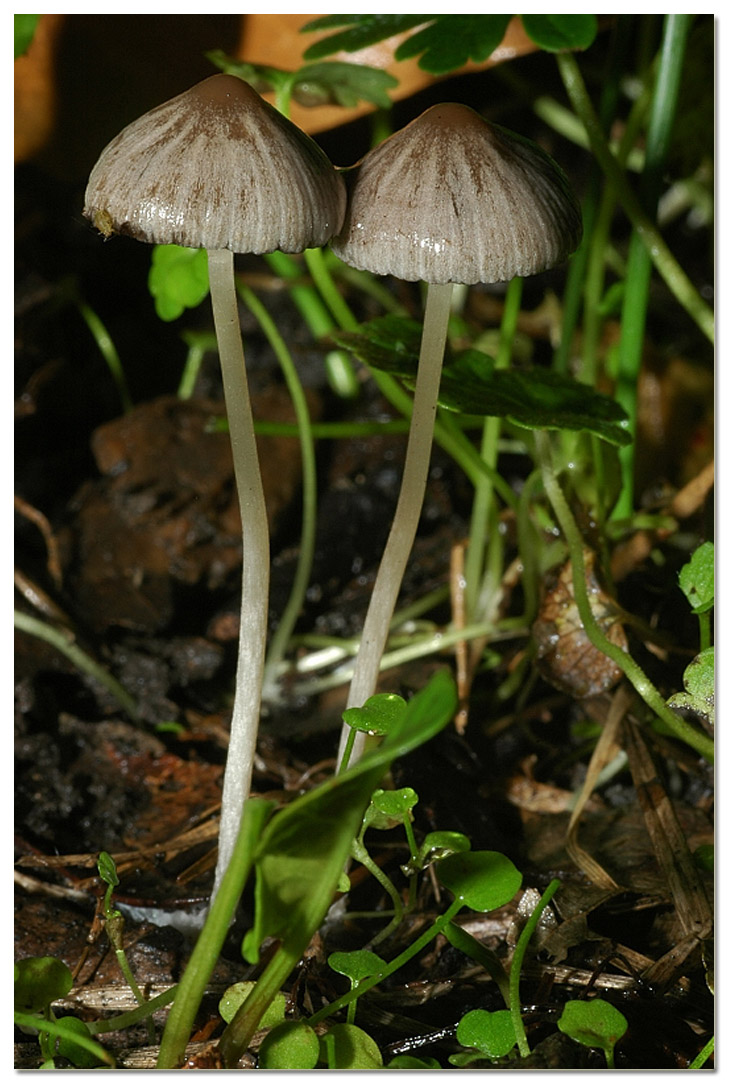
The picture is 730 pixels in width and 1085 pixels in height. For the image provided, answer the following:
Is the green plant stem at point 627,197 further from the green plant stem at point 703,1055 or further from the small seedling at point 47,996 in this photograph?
the small seedling at point 47,996

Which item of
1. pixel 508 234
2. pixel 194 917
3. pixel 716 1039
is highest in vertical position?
pixel 508 234

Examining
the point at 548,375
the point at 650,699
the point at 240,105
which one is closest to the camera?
the point at 240,105

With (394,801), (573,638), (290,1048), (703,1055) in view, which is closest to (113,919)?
(290,1048)

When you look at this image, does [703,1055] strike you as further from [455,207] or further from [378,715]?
[455,207]

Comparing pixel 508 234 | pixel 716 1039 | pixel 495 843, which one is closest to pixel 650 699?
pixel 495 843

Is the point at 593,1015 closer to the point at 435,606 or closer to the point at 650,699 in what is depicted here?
the point at 650,699

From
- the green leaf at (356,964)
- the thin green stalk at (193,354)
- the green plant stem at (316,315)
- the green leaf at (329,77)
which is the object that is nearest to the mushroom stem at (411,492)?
the green leaf at (356,964)
